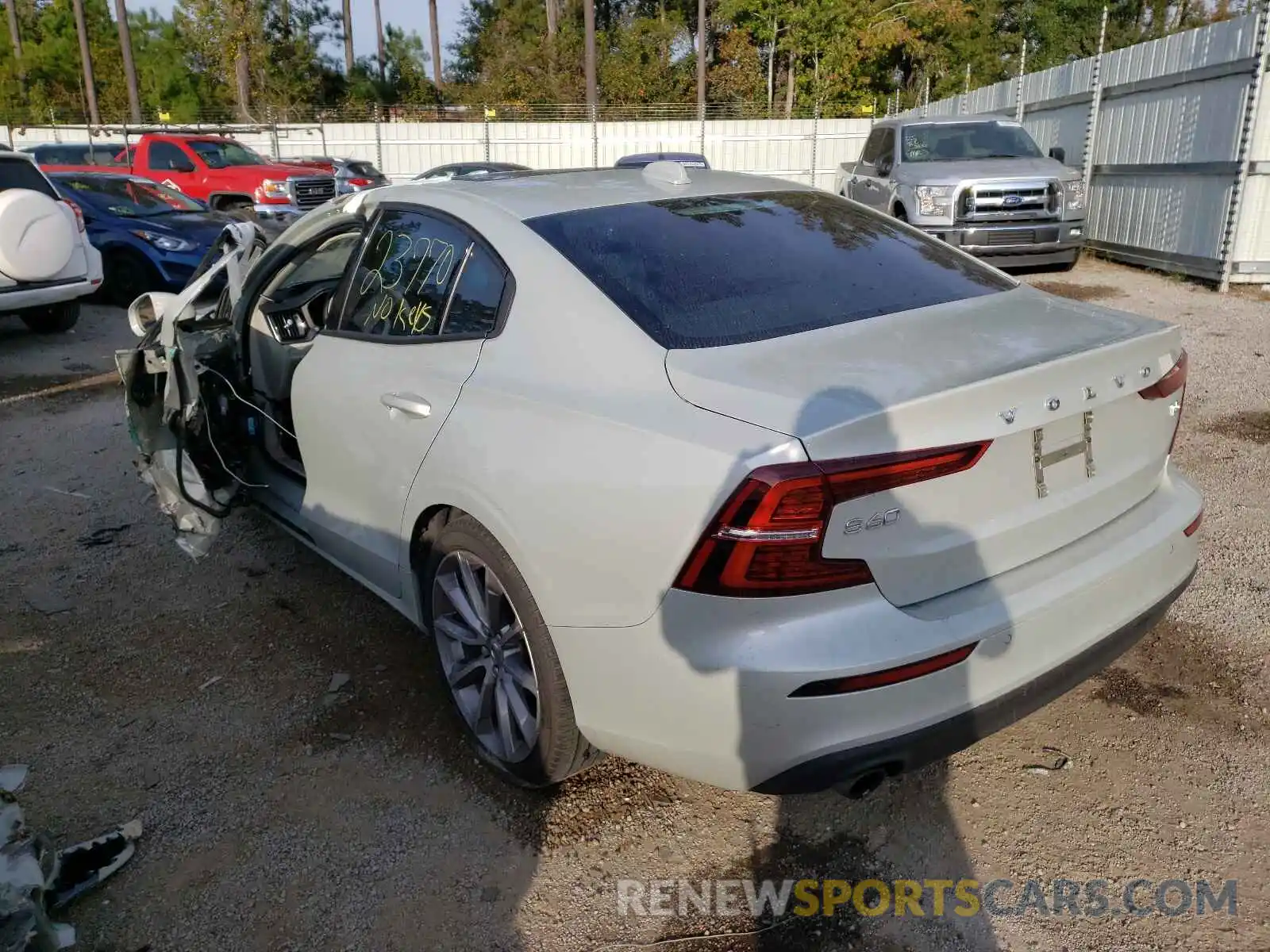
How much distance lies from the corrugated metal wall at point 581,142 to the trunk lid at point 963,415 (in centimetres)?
2360

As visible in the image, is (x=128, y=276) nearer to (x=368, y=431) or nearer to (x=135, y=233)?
(x=135, y=233)

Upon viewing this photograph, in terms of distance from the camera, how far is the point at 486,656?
2.86 metres

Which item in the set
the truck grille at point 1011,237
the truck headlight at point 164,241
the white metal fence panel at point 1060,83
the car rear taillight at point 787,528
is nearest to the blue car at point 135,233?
the truck headlight at point 164,241

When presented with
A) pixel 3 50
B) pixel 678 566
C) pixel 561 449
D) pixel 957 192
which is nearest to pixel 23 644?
pixel 561 449

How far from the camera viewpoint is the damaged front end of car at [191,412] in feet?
A: 13.3

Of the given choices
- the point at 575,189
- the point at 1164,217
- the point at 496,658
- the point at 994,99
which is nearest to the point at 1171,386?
the point at 575,189

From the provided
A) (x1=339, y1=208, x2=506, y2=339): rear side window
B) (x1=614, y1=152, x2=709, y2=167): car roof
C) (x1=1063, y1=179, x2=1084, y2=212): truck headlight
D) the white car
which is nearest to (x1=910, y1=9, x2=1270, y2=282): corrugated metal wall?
(x1=1063, y1=179, x2=1084, y2=212): truck headlight

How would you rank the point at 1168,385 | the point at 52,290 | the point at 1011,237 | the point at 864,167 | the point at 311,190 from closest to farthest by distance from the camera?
the point at 1168,385, the point at 52,290, the point at 1011,237, the point at 864,167, the point at 311,190

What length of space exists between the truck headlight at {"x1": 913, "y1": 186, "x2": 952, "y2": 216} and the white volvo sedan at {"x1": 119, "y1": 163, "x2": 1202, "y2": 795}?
8096 mm

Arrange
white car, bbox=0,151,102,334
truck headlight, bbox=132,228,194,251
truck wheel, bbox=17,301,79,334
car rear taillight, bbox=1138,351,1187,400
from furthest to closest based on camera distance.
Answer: truck headlight, bbox=132,228,194,251 < truck wheel, bbox=17,301,79,334 < white car, bbox=0,151,102,334 < car rear taillight, bbox=1138,351,1187,400

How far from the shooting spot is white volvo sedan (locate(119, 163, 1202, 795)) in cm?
208

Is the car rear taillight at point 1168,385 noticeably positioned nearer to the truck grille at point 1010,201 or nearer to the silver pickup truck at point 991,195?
the silver pickup truck at point 991,195

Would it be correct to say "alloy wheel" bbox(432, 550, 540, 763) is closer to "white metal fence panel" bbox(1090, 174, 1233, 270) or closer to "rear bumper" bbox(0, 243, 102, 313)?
"rear bumper" bbox(0, 243, 102, 313)

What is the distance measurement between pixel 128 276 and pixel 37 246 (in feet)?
10.7
